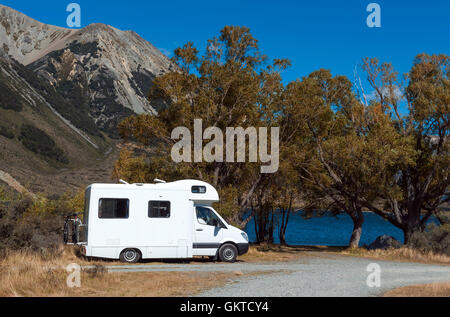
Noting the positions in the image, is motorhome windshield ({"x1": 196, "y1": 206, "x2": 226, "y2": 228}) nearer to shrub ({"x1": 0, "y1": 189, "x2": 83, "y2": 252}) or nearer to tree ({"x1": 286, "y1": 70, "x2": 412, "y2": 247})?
shrub ({"x1": 0, "y1": 189, "x2": 83, "y2": 252})

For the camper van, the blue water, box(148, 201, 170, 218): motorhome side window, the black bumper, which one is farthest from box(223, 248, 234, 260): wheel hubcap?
the blue water

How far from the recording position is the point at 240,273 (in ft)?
44.6

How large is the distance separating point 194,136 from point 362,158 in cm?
872

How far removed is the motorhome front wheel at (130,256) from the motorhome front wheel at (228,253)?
2965mm

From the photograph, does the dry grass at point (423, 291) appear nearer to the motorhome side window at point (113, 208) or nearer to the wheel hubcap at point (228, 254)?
the wheel hubcap at point (228, 254)

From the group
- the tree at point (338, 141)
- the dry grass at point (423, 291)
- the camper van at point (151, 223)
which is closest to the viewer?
the dry grass at point (423, 291)

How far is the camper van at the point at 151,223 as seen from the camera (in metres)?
16.3

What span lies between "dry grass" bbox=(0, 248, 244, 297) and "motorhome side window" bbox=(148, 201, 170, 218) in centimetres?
369

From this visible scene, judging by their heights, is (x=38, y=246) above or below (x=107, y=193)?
below

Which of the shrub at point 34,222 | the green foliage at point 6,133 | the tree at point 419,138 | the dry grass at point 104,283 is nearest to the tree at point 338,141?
the tree at point 419,138

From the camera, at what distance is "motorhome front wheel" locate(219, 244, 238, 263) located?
17.6m

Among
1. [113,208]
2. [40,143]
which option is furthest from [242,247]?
[40,143]

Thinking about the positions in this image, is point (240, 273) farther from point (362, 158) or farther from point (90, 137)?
point (90, 137)
